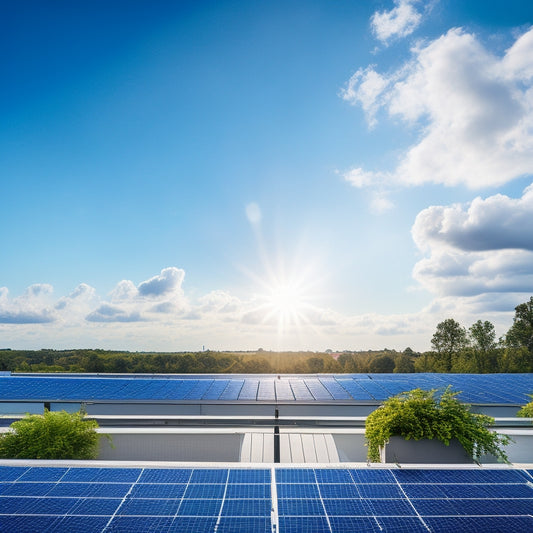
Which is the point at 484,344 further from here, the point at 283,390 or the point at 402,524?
the point at 402,524

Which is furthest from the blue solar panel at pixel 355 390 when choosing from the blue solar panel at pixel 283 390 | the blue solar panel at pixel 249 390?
the blue solar panel at pixel 249 390

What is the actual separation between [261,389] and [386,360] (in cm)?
4727

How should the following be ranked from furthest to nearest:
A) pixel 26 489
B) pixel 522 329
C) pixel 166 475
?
pixel 522 329
pixel 166 475
pixel 26 489

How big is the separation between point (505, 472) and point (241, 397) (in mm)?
11015

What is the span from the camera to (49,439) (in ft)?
24.9

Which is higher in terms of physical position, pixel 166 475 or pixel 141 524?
pixel 166 475

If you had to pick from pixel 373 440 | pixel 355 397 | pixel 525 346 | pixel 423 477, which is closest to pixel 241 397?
pixel 355 397

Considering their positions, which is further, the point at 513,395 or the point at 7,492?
the point at 513,395

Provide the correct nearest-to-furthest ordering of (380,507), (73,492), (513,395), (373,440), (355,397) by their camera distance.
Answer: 1. (380,507)
2. (73,492)
3. (373,440)
4. (355,397)
5. (513,395)

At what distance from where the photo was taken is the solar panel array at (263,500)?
4.93m

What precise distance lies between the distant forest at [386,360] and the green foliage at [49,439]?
40.9 meters

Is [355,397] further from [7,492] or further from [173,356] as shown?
[173,356]

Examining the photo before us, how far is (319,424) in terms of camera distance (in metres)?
12.3

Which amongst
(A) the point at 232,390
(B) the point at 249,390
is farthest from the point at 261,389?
(A) the point at 232,390
